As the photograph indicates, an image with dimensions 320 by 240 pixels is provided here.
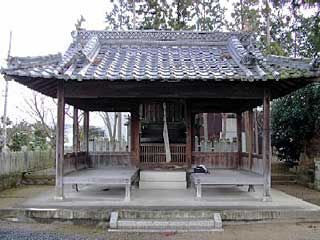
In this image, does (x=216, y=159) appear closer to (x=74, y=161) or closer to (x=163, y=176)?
(x=163, y=176)

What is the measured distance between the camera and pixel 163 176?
35.6ft

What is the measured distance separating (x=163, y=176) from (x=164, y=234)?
3.88m

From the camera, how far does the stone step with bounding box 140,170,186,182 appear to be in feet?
35.4

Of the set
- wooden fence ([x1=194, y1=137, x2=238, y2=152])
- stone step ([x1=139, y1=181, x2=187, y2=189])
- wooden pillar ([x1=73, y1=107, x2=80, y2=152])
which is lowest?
stone step ([x1=139, y1=181, x2=187, y2=189])

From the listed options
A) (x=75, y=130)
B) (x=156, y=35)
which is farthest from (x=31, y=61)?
(x=156, y=35)

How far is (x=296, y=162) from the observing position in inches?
649

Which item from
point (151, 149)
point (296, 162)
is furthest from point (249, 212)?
point (296, 162)

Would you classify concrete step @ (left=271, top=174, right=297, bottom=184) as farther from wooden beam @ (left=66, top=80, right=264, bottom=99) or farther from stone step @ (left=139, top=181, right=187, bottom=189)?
wooden beam @ (left=66, top=80, right=264, bottom=99)

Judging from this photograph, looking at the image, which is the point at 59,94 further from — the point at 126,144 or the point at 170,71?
the point at 126,144

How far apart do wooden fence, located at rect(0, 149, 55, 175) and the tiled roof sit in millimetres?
5422

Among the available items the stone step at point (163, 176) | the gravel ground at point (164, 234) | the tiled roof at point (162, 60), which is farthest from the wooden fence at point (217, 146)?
the gravel ground at point (164, 234)

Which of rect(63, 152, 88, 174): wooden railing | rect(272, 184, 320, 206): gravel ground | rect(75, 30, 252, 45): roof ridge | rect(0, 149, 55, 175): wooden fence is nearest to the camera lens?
rect(63, 152, 88, 174): wooden railing

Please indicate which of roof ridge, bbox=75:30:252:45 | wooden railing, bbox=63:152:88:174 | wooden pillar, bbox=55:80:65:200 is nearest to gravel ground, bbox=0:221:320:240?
wooden pillar, bbox=55:80:65:200

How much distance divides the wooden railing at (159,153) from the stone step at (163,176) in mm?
608
